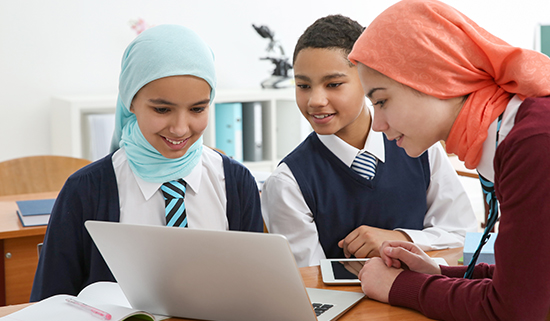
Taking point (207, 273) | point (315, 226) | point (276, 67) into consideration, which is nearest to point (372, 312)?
point (207, 273)

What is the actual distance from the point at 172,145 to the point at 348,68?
21.6 inches

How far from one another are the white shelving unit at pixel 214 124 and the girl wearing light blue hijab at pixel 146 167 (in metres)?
1.65

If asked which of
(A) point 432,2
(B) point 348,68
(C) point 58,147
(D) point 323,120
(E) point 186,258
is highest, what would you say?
(A) point 432,2

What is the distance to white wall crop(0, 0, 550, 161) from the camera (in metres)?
3.09

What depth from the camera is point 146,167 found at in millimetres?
1354

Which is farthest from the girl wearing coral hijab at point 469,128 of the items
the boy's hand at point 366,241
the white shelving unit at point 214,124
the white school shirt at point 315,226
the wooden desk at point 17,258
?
the white shelving unit at point 214,124

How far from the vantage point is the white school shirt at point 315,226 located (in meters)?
1.48

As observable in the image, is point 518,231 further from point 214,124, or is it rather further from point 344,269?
point 214,124

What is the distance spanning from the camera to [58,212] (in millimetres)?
1281

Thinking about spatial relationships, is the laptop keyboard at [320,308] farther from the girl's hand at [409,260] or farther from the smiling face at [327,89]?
the smiling face at [327,89]

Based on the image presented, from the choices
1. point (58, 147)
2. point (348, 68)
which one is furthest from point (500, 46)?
point (58, 147)

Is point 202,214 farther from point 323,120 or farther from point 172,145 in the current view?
point 323,120

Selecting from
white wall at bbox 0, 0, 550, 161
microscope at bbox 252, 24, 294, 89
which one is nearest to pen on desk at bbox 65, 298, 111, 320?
white wall at bbox 0, 0, 550, 161

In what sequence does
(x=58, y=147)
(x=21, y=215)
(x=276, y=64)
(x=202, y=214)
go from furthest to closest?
1. (x=276, y=64)
2. (x=58, y=147)
3. (x=21, y=215)
4. (x=202, y=214)
